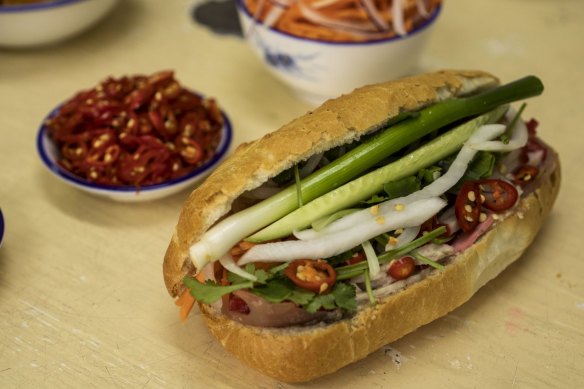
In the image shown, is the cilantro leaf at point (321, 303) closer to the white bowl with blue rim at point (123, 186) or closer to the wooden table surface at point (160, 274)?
the wooden table surface at point (160, 274)

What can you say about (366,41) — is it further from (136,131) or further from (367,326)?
(367,326)

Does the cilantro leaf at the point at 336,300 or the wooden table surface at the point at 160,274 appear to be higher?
the cilantro leaf at the point at 336,300

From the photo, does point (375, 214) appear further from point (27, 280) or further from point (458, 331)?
point (27, 280)

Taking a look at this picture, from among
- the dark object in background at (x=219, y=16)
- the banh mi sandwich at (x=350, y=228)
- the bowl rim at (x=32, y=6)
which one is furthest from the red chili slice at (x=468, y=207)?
the bowl rim at (x=32, y=6)

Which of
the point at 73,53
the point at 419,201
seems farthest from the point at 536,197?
the point at 73,53

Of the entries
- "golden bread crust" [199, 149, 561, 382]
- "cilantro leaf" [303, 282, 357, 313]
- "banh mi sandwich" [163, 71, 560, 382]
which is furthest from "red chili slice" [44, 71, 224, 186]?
"cilantro leaf" [303, 282, 357, 313]

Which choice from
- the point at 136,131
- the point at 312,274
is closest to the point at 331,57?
the point at 136,131
